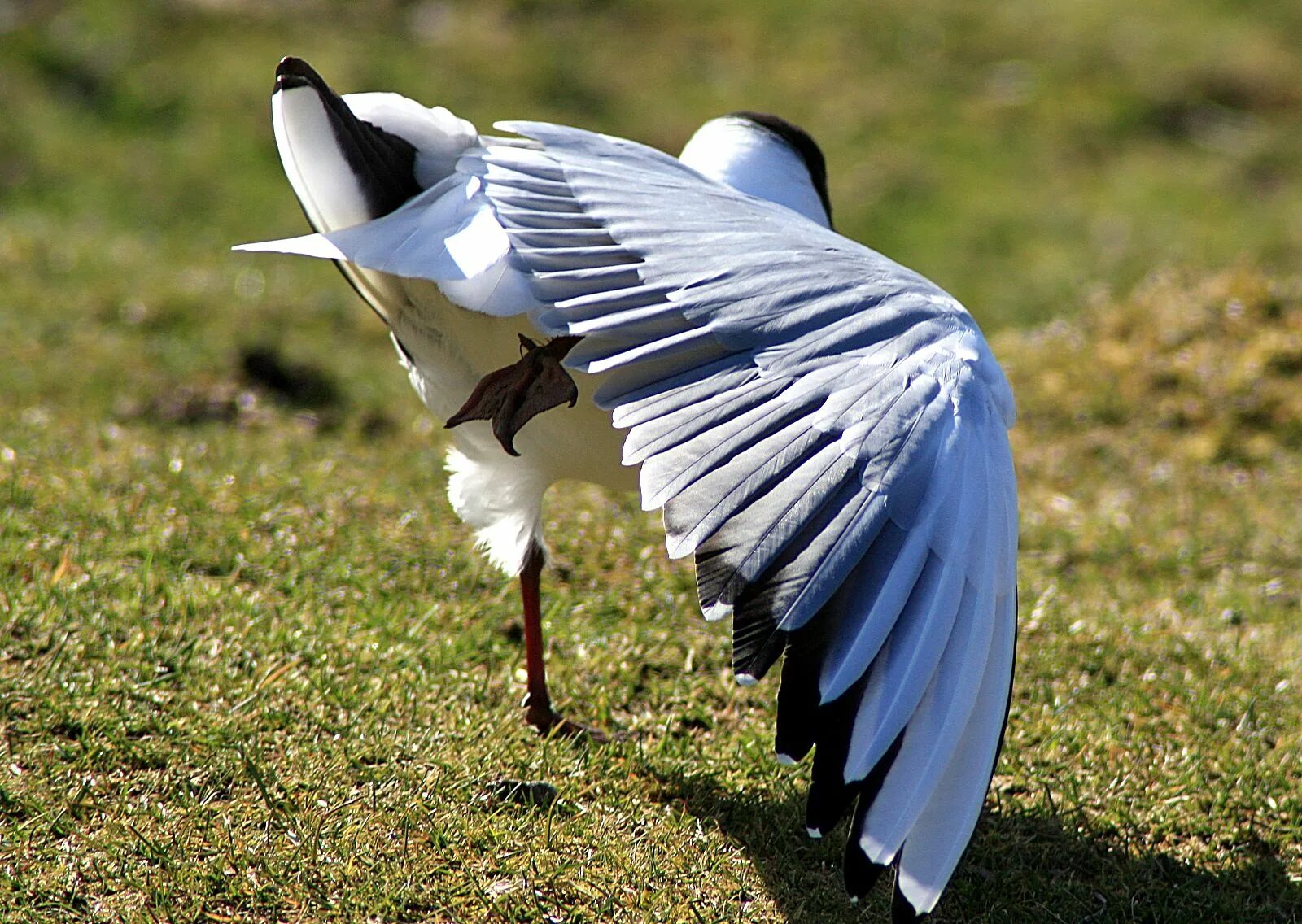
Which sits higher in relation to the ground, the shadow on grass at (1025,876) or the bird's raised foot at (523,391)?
the bird's raised foot at (523,391)

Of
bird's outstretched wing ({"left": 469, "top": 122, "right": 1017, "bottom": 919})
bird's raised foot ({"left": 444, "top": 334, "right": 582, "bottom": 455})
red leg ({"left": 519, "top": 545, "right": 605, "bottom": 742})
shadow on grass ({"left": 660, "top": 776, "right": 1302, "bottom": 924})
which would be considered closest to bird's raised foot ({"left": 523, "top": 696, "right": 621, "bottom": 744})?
red leg ({"left": 519, "top": 545, "right": 605, "bottom": 742})

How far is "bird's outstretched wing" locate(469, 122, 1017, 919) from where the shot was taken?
6.48ft

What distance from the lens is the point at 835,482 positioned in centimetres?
209

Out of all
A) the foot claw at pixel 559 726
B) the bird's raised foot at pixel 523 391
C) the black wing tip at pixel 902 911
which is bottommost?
the foot claw at pixel 559 726

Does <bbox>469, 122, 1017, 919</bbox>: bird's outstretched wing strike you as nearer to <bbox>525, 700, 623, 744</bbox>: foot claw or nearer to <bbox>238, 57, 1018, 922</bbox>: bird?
<bbox>238, 57, 1018, 922</bbox>: bird

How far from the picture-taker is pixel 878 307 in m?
2.39

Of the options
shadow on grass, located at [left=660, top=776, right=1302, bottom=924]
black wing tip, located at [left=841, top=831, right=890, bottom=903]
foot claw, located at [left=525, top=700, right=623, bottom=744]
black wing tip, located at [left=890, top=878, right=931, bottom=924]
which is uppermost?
black wing tip, located at [left=841, top=831, right=890, bottom=903]

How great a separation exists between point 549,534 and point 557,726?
1.00m

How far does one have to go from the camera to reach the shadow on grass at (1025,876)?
8.25 feet

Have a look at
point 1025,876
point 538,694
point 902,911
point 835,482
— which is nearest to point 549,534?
point 538,694

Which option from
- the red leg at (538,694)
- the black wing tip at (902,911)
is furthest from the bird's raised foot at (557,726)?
the black wing tip at (902,911)

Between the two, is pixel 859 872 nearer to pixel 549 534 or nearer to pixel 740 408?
pixel 740 408

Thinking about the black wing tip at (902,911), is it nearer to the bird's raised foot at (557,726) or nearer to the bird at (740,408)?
the bird at (740,408)

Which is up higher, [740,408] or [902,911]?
[740,408]
